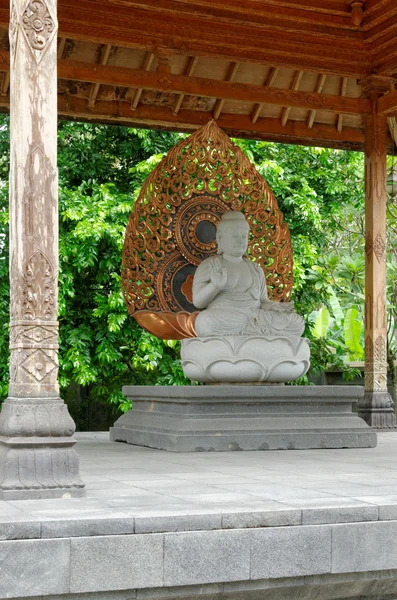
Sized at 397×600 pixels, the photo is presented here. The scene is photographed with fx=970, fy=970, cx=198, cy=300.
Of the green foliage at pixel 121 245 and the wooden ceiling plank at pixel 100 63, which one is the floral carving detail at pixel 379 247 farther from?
the wooden ceiling plank at pixel 100 63

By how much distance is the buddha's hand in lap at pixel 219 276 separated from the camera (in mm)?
9172

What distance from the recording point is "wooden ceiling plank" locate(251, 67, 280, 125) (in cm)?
1129

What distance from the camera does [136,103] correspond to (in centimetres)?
1112

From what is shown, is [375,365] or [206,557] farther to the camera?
[375,365]

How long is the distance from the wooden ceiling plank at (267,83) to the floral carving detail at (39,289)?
6703 millimetres

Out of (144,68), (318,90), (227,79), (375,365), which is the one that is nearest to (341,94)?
(318,90)

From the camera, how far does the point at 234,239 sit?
9.34 meters

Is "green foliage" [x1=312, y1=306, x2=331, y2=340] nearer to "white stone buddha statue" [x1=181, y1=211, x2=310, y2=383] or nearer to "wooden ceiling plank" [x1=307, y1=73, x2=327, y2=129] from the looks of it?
Result: "wooden ceiling plank" [x1=307, y1=73, x2=327, y2=129]

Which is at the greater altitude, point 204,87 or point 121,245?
point 204,87

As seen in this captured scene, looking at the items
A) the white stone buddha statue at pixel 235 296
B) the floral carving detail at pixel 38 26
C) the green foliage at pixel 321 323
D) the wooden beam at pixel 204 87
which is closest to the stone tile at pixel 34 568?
the floral carving detail at pixel 38 26

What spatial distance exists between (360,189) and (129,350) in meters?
4.80

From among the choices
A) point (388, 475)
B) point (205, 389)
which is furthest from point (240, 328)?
point (388, 475)

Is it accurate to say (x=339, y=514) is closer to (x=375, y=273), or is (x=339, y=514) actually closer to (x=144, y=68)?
(x=375, y=273)

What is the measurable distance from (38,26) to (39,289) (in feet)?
4.78
